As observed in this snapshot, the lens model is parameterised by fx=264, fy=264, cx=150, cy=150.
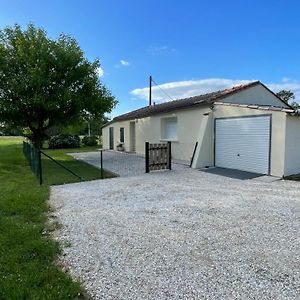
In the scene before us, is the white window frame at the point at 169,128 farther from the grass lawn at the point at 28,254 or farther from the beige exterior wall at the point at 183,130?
the grass lawn at the point at 28,254

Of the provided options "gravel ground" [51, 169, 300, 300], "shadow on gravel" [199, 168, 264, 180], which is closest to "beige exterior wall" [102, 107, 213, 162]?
"shadow on gravel" [199, 168, 264, 180]

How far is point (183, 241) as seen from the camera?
13.6 feet

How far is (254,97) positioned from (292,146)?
17.3ft

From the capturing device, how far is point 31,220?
16.8ft

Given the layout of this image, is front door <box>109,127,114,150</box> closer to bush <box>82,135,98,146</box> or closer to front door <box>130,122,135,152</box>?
front door <box>130,122,135,152</box>

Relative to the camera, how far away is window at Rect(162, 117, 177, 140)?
1538 cm

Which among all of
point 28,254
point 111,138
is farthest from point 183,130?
point 111,138

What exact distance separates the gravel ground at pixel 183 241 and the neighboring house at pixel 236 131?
2449mm

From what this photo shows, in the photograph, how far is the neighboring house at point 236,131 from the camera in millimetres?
9508

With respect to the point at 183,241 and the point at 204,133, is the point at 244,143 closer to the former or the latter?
the point at 204,133

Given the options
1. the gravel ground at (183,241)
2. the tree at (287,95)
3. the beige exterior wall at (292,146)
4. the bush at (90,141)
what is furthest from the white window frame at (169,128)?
the tree at (287,95)

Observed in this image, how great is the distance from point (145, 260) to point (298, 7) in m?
11.8

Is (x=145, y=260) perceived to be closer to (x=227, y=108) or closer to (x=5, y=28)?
(x=227, y=108)

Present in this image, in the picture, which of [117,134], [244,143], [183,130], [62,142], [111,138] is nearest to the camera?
[244,143]
